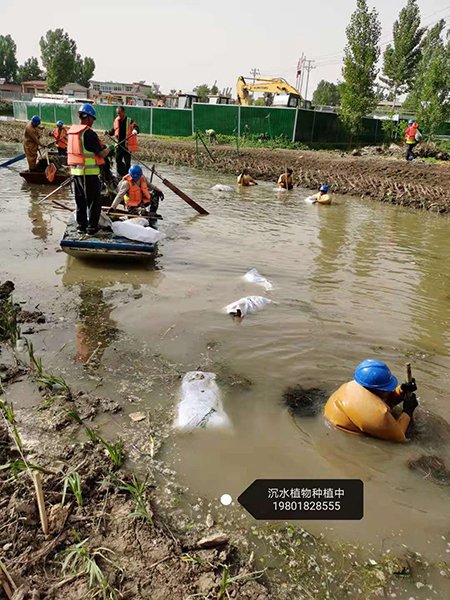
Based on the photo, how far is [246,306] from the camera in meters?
5.89

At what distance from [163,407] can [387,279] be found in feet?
16.6

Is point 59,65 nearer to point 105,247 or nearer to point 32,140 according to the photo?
point 32,140

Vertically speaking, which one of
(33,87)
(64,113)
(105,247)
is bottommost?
(105,247)

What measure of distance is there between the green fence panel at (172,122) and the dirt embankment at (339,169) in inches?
100

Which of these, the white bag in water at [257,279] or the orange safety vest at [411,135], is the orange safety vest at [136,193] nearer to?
the white bag in water at [257,279]

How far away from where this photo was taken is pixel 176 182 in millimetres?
16031

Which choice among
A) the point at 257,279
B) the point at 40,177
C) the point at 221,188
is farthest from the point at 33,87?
the point at 257,279

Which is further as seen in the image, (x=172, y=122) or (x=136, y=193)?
(x=172, y=122)

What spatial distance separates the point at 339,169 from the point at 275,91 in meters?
12.5

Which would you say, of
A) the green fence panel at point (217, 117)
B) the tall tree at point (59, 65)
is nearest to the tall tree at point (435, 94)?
the green fence panel at point (217, 117)

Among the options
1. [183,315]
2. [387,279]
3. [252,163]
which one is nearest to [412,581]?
[183,315]

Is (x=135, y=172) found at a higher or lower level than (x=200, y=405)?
higher

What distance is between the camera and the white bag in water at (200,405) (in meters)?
3.65

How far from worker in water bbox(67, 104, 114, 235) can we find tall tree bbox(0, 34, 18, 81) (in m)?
88.3
